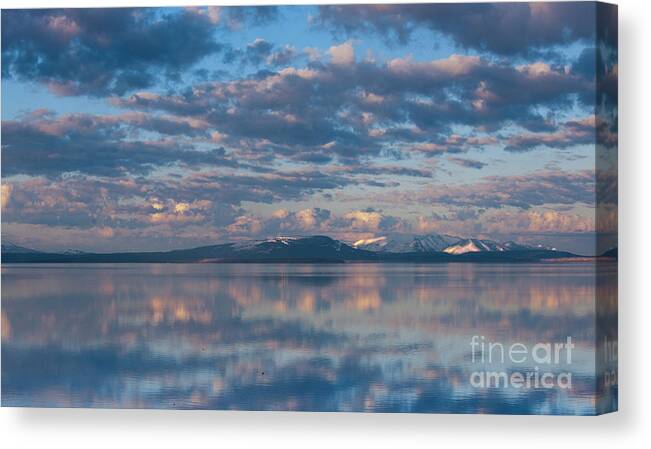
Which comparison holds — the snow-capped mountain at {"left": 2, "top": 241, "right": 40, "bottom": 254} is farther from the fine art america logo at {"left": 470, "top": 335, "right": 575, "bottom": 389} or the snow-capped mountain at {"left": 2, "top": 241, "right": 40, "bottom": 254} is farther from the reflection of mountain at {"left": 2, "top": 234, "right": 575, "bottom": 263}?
the fine art america logo at {"left": 470, "top": 335, "right": 575, "bottom": 389}

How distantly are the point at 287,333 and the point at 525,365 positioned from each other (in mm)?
3190

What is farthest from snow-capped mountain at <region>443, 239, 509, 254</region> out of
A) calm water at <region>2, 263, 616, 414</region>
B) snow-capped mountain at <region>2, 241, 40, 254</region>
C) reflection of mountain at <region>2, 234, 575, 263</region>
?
snow-capped mountain at <region>2, 241, 40, 254</region>

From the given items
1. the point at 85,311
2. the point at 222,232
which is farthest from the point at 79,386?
the point at 222,232

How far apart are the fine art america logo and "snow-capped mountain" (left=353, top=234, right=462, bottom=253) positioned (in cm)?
157

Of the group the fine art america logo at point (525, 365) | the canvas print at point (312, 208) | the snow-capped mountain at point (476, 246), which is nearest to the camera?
the fine art america logo at point (525, 365)

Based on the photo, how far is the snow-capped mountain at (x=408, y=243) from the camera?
18797mm

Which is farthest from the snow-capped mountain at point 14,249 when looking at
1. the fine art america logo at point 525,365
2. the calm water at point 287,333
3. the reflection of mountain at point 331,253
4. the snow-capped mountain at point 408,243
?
the fine art america logo at point 525,365

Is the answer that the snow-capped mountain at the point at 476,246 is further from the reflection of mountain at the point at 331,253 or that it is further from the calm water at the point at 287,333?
the calm water at the point at 287,333

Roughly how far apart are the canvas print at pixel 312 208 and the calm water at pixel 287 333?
3cm

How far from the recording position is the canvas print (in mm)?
18172

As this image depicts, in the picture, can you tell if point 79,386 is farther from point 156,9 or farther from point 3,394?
point 156,9

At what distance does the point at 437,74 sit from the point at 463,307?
10.1ft

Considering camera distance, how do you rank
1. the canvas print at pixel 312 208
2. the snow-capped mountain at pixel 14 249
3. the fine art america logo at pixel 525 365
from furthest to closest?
the snow-capped mountain at pixel 14 249, the canvas print at pixel 312 208, the fine art america logo at pixel 525 365

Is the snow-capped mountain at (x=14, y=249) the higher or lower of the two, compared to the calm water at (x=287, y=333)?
higher
